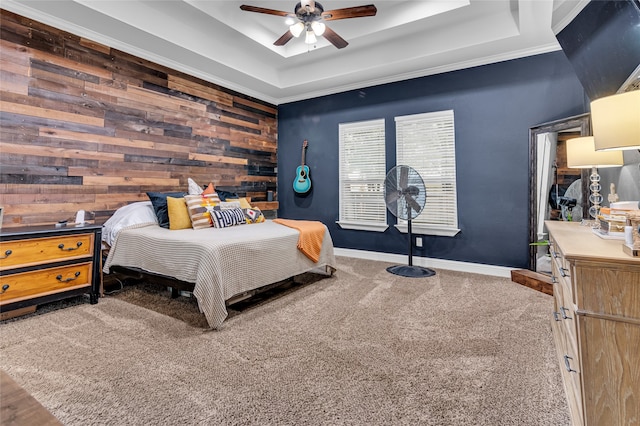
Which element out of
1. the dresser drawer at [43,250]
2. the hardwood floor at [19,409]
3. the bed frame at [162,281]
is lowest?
the bed frame at [162,281]

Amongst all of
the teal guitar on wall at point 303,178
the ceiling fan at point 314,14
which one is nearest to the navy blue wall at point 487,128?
the teal guitar on wall at point 303,178

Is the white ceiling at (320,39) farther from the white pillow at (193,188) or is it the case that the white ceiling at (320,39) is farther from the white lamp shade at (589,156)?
the white pillow at (193,188)

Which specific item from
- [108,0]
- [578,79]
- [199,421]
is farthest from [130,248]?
[578,79]

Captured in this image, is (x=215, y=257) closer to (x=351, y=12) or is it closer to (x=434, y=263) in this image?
(x=351, y=12)

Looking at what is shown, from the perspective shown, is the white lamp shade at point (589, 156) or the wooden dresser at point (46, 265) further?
the wooden dresser at point (46, 265)

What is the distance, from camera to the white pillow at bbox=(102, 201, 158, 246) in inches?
117

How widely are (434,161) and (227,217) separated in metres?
2.67

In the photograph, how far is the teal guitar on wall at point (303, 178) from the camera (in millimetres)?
5012

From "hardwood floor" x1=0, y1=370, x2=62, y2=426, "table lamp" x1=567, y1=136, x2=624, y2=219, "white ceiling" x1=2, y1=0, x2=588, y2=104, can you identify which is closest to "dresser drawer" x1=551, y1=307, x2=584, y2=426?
"table lamp" x1=567, y1=136, x2=624, y2=219

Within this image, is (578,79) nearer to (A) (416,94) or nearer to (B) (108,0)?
(A) (416,94)

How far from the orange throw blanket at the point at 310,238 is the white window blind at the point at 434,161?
Result: 4.75 feet

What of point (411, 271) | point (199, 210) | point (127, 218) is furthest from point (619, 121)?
point (127, 218)

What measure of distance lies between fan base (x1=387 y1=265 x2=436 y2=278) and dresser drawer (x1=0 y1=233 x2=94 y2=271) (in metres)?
3.10

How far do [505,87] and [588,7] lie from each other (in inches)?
45.5
